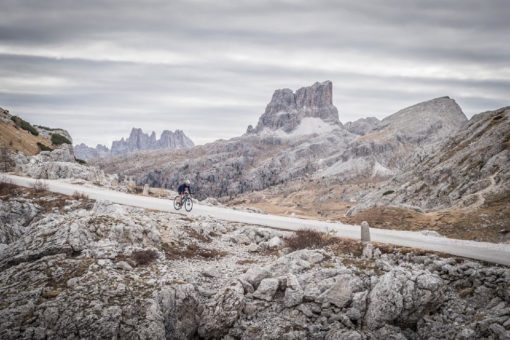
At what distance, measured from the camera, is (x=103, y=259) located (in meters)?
19.4

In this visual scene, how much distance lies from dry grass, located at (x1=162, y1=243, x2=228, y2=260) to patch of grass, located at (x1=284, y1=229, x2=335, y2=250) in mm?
3806

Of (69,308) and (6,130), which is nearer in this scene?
(69,308)

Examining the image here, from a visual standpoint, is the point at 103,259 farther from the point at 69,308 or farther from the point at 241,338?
the point at 241,338

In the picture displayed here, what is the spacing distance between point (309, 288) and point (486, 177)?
29.4m

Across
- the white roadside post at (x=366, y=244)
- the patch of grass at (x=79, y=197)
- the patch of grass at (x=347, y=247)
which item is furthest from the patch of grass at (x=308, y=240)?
the patch of grass at (x=79, y=197)

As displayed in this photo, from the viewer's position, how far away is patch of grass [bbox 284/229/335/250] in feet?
77.9

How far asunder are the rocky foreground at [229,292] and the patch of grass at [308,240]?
1507 millimetres

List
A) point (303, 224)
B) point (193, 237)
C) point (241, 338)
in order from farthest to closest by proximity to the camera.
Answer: point (303, 224)
point (193, 237)
point (241, 338)

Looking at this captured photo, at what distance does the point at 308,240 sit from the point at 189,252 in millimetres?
6602

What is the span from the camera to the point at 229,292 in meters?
18.6

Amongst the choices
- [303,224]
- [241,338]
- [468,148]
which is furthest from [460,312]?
[468,148]

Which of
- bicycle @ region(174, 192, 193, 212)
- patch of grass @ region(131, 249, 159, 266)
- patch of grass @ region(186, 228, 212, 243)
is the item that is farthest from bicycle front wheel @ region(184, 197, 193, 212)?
patch of grass @ region(131, 249, 159, 266)

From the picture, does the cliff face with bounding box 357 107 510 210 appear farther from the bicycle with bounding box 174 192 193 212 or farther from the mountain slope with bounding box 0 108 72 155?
the mountain slope with bounding box 0 108 72 155

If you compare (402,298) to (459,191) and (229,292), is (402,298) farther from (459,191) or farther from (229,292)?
(459,191)
